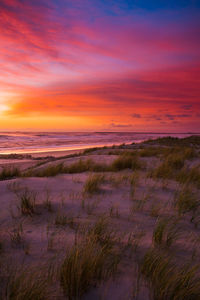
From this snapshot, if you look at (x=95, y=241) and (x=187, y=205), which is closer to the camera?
(x=95, y=241)

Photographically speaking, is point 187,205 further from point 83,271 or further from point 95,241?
point 83,271

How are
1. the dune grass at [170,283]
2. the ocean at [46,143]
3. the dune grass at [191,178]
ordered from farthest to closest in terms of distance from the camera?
the ocean at [46,143]
the dune grass at [191,178]
the dune grass at [170,283]

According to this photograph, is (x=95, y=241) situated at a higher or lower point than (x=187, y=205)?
higher

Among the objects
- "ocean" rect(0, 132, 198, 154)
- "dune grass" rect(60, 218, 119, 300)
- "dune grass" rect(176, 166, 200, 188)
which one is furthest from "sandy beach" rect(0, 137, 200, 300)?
"ocean" rect(0, 132, 198, 154)

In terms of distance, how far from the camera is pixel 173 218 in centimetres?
273

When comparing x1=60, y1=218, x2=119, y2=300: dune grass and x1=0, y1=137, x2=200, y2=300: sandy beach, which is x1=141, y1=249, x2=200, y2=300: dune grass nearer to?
A: x1=0, y1=137, x2=200, y2=300: sandy beach

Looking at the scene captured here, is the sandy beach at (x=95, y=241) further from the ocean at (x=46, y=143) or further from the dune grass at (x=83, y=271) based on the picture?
the ocean at (x=46, y=143)

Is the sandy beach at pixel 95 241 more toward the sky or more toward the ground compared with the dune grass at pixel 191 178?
more toward the ground

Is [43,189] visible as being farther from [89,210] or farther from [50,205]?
[89,210]

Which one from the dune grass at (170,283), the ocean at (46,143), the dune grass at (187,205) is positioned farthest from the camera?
the ocean at (46,143)

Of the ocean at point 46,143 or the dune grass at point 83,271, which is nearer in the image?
the dune grass at point 83,271

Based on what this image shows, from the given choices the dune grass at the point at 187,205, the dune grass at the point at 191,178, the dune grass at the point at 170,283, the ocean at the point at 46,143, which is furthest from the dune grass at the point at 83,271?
the ocean at the point at 46,143

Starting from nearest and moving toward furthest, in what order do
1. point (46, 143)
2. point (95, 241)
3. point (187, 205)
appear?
point (95, 241)
point (187, 205)
point (46, 143)

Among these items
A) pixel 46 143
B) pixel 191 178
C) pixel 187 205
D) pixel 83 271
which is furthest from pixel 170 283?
pixel 46 143
